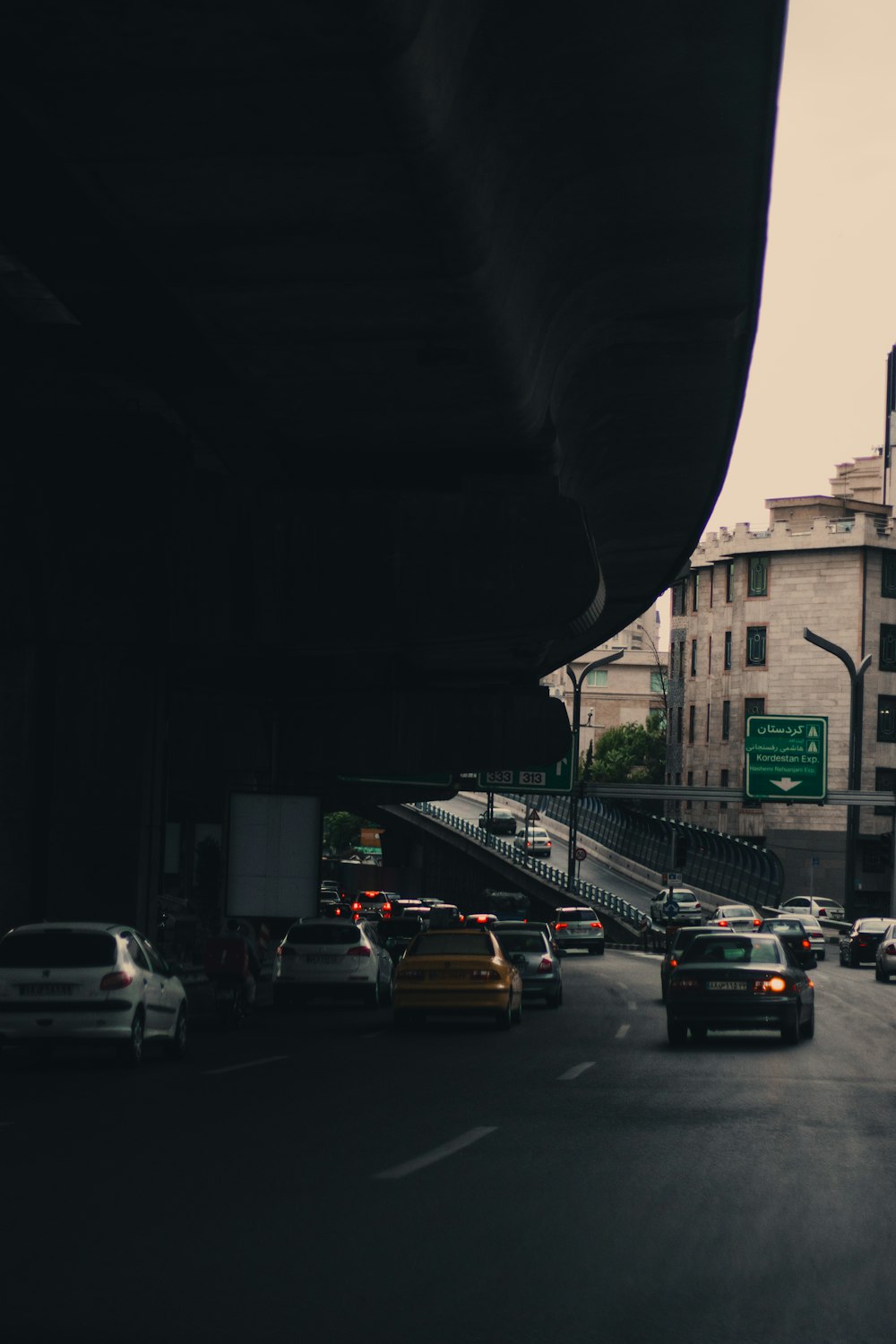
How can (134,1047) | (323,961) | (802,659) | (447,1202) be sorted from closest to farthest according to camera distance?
(447,1202) → (134,1047) → (323,961) → (802,659)

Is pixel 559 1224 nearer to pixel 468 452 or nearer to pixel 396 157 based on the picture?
pixel 396 157

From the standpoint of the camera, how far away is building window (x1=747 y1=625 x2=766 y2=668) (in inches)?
4400

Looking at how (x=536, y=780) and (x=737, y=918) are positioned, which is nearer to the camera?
(x=737, y=918)

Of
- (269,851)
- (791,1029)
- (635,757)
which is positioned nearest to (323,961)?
(269,851)

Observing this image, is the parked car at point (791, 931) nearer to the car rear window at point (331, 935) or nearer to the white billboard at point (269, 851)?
the white billboard at point (269, 851)

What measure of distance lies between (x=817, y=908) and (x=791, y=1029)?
208 feet

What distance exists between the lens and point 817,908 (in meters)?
85.4

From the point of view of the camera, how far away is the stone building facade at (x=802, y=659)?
349 feet

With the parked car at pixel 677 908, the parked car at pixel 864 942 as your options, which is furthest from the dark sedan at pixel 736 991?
the parked car at pixel 677 908

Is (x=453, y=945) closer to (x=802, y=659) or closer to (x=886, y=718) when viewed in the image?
(x=802, y=659)

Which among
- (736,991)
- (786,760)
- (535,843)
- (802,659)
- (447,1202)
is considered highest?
(802,659)

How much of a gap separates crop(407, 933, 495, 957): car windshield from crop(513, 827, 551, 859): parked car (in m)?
67.5

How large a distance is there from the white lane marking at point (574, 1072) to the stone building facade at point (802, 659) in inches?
3316

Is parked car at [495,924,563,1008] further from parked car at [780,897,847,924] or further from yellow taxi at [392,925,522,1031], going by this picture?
parked car at [780,897,847,924]
